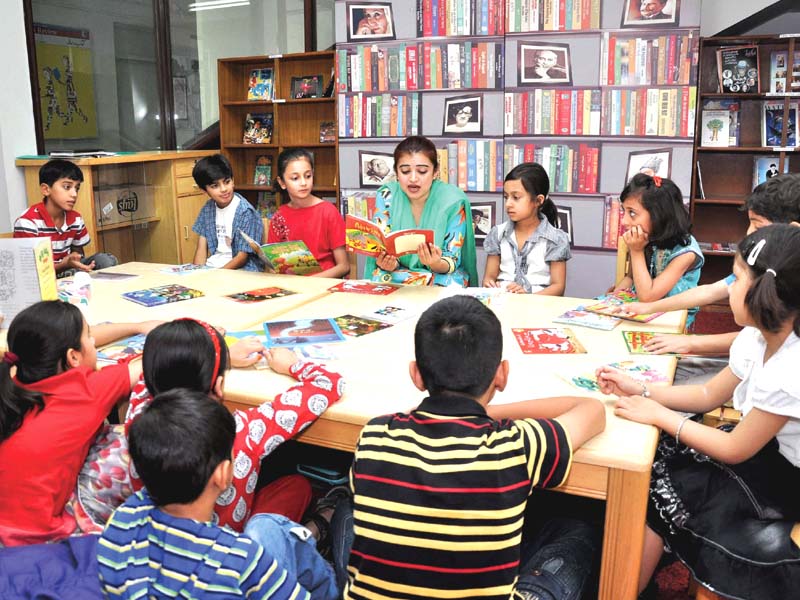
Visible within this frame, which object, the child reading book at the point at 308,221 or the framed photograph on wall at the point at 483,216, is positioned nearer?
the child reading book at the point at 308,221

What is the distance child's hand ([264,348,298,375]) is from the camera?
5.34ft

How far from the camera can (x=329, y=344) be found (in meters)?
1.84

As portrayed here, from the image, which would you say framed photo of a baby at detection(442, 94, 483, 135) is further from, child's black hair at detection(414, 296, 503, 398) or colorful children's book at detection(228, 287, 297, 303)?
child's black hair at detection(414, 296, 503, 398)

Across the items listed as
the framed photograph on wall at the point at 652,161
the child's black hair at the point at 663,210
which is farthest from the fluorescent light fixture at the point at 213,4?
the child's black hair at the point at 663,210

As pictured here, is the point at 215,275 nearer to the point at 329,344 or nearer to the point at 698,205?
the point at 329,344

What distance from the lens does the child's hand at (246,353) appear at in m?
1.66

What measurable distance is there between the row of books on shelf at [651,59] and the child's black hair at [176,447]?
3579mm

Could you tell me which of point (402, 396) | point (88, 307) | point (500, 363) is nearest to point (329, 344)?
point (402, 396)

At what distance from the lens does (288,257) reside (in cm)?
280

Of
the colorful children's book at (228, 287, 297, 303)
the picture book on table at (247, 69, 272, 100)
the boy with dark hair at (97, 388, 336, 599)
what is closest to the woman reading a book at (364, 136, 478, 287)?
the colorful children's book at (228, 287, 297, 303)

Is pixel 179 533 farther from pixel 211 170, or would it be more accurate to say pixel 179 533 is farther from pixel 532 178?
pixel 211 170

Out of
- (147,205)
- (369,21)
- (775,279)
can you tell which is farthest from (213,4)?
(775,279)

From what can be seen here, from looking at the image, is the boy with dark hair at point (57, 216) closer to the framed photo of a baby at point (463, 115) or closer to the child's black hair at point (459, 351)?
the framed photo of a baby at point (463, 115)

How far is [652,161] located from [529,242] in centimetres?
163
